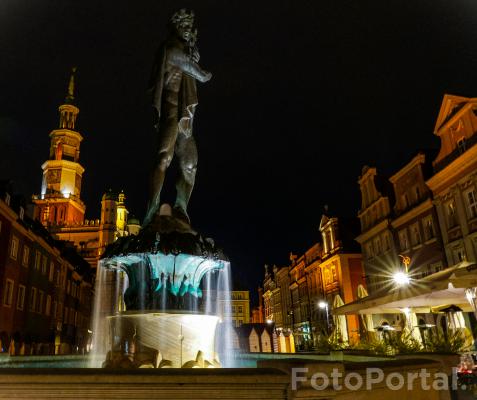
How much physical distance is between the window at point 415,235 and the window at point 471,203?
6945 mm

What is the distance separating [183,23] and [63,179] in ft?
274

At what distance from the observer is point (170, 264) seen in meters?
7.87

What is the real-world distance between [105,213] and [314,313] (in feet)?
141

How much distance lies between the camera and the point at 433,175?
2877cm

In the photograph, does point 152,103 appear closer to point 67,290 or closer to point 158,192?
point 158,192

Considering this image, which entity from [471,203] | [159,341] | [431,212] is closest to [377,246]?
[431,212]

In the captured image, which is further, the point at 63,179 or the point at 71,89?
the point at 71,89

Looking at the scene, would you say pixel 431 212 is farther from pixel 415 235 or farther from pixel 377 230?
pixel 377 230

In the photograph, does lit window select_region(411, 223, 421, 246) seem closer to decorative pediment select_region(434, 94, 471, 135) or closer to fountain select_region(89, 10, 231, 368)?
decorative pediment select_region(434, 94, 471, 135)

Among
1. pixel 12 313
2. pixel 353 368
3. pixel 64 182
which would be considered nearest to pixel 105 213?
pixel 64 182

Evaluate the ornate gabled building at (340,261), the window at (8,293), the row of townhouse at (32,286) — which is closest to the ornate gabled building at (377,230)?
the ornate gabled building at (340,261)

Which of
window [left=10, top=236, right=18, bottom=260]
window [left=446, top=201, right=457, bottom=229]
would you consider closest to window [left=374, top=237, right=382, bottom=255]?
window [left=446, top=201, right=457, bottom=229]

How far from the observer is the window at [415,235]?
105ft

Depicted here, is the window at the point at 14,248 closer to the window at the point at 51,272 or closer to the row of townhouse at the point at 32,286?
the row of townhouse at the point at 32,286
